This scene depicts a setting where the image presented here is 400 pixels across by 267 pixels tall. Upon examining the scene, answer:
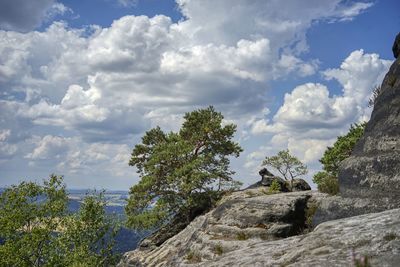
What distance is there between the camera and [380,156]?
21719mm

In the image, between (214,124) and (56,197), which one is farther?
(56,197)

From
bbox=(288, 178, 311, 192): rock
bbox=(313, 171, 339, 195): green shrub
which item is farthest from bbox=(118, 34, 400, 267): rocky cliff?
bbox=(288, 178, 311, 192): rock

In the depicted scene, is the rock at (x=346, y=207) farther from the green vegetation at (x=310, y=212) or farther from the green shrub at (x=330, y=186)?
the green vegetation at (x=310, y=212)

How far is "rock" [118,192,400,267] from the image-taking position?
12.8 metres

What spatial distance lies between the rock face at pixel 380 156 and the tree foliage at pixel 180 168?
29797 mm

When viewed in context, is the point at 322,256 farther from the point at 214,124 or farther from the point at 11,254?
the point at 11,254

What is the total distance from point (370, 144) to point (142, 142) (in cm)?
4560

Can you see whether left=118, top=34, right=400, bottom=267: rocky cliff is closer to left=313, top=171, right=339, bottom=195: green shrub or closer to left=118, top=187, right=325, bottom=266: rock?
left=118, top=187, right=325, bottom=266: rock

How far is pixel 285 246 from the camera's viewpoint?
16.0 metres

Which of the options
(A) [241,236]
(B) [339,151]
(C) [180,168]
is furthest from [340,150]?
(A) [241,236]

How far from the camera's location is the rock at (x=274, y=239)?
12781 mm

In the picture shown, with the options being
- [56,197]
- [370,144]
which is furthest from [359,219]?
[56,197]

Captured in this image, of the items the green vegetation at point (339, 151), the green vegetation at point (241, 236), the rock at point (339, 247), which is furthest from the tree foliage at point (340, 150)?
the rock at point (339, 247)

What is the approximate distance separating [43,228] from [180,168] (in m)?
24.6
